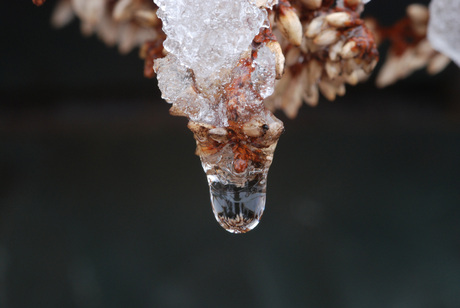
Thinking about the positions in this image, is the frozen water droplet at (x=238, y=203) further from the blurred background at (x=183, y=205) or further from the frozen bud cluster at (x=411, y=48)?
the blurred background at (x=183, y=205)

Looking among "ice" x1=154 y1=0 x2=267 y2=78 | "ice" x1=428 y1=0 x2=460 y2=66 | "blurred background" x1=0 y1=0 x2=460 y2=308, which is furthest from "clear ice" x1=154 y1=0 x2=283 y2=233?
"blurred background" x1=0 y1=0 x2=460 y2=308

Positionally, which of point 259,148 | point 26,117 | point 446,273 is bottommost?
point 446,273

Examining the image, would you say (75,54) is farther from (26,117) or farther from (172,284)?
(172,284)

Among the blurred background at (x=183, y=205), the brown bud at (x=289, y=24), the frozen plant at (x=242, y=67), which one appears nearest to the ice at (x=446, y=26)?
the frozen plant at (x=242, y=67)

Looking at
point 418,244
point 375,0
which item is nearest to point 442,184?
point 418,244

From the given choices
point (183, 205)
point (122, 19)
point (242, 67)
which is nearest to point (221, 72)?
point (242, 67)

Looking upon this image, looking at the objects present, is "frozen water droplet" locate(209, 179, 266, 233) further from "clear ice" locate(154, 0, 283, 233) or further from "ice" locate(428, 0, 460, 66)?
"ice" locate(428, 0, 460, 66)
